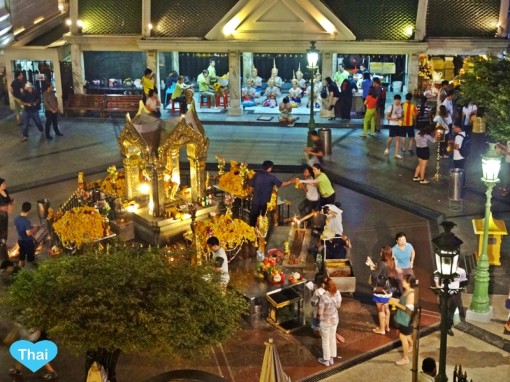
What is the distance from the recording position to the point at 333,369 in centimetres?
1268

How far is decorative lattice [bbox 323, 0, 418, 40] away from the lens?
26.7 meters

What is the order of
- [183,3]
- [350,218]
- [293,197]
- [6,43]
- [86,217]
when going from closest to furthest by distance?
1. [86,217]
2. [350,218]
3. [293,197]
4. [183,3]
5. [6,43]

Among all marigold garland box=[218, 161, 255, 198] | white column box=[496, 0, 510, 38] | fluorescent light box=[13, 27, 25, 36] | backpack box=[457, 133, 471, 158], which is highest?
white column box=[496, 0, 510, 38]

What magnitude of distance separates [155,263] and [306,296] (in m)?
4.56

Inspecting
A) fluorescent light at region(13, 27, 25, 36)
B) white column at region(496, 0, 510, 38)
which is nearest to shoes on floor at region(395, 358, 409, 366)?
white column at region(496, 0, 510, 38)

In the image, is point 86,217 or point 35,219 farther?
point 35,219

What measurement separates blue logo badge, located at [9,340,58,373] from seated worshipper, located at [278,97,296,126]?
56.7ft

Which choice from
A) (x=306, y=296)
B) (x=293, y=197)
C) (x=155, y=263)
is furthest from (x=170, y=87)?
(x=155, y=263)

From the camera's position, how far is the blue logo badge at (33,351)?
10438 mm

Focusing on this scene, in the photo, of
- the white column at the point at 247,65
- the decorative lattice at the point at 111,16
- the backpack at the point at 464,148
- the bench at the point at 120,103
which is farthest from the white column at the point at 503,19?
the bench at the point at 120,103

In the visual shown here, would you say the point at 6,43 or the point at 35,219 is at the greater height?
the point at 6,43

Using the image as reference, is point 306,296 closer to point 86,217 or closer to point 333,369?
point 333,369

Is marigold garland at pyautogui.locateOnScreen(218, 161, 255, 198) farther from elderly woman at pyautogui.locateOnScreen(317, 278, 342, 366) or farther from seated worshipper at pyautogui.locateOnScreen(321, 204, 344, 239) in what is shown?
elderly woman at pyautogui.locateOnScreen(317, 278, 342, 366)

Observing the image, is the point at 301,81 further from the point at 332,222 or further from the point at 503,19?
the point at 332,222
